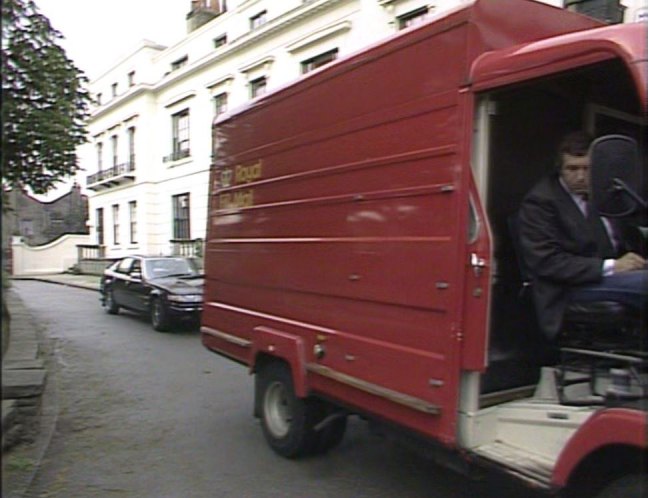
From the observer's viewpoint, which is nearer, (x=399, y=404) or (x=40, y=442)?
(x=399, y=404)

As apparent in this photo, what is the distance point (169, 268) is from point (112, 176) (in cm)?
1985

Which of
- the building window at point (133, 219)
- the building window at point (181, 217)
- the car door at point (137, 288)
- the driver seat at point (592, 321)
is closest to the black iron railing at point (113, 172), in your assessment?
the building window at point (133, 219)

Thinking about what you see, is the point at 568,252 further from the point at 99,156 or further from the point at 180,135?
the point at 99,156

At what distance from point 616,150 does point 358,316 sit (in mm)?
1939

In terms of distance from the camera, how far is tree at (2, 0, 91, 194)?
7193 mm

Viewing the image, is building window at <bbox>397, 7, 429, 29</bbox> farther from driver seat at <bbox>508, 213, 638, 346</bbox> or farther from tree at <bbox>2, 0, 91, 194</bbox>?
driver seat at <bbox>508, 213, 638, 346</bbox>

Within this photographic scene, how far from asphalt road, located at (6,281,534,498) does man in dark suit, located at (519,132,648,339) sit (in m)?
1.67

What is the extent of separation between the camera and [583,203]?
359 cm

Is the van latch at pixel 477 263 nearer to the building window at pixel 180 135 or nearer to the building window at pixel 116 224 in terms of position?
the building window at pixel 180 135

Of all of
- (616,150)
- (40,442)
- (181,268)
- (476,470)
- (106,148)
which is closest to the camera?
(616,150)

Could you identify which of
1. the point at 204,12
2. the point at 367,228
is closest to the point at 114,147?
the point at 204,12

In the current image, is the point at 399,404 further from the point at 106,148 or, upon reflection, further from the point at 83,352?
the point at 106,148

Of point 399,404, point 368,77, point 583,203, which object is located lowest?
point 399,404

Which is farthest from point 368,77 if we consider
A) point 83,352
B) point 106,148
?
point 106,148
